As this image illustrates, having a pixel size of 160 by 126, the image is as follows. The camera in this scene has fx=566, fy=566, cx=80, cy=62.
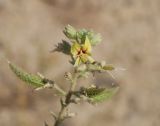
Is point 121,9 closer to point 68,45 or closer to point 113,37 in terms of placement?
point 113,37

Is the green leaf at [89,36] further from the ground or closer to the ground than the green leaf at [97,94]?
further from the ground

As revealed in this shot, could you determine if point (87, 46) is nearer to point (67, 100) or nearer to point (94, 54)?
point (67, 100)

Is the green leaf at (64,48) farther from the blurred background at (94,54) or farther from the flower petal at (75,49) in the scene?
the blurred background at (94,54)

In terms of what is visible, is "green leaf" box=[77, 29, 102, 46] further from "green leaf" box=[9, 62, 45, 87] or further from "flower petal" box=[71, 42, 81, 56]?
"green leaf" box=[9, 62, 45, 87]

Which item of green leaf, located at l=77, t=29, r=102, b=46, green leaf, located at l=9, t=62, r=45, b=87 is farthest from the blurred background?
green leaf, located at l=9, t=62, r=45, b=87

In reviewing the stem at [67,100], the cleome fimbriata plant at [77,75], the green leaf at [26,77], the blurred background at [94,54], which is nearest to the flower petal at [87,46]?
the cleome fimbriata plant at [77,75]

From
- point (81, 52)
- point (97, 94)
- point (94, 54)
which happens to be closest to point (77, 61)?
point (81, 52)

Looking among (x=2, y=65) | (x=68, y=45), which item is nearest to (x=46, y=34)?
(x=2, y=65)
